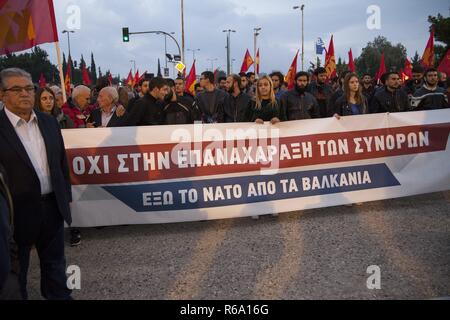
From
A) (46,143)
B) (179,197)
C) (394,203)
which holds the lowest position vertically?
(394,203)

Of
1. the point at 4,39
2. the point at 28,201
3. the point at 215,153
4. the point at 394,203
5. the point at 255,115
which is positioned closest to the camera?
the point at 28,201

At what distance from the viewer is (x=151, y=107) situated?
5.78 meters

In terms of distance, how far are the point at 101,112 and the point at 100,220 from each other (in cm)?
179

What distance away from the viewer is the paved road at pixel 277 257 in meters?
3.51

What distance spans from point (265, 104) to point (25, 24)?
332 centimetres

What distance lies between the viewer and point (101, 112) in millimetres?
5949

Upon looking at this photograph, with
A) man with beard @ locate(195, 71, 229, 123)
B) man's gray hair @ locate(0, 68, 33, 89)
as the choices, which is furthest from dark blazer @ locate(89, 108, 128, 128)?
man's gray hair @ locate(0, 68, 33, 89)

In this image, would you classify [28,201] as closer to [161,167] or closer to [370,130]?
[161,167]

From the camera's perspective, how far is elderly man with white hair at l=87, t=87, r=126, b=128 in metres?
5.71

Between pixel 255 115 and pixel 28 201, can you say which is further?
pixel 255 115

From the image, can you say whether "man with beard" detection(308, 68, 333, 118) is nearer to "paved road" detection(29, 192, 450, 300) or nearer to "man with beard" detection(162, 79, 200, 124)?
"paved road" detection(29, 192, 450, 300)

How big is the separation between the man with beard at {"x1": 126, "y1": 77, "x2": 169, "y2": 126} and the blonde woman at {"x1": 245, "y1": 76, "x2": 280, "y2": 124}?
133cm
